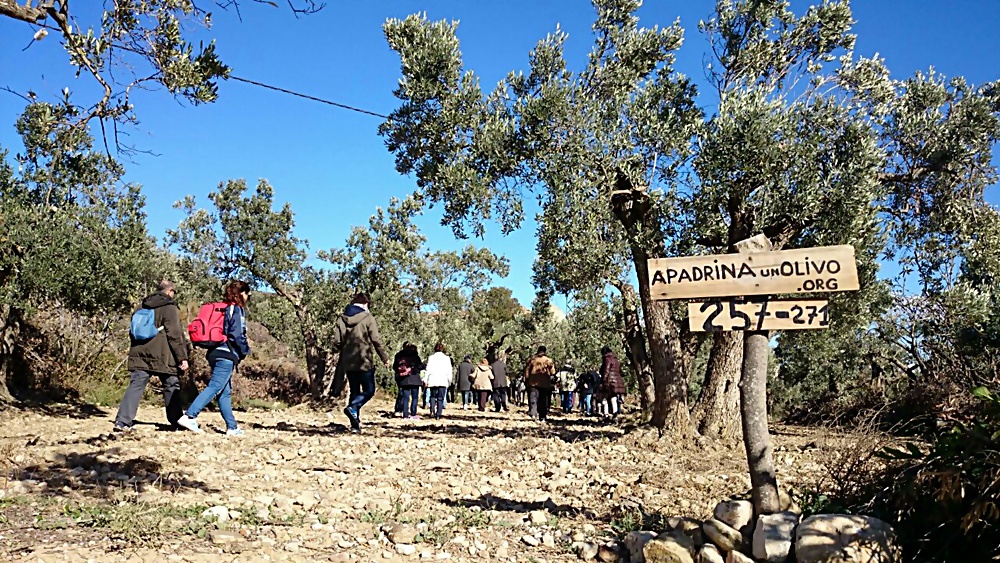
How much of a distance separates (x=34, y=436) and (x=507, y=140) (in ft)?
21.8

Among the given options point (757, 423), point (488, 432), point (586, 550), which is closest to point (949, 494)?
point (757, 423)

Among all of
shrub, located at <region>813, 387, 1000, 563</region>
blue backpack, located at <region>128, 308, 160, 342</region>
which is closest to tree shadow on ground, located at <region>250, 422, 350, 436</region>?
blue backpack, located at <region>128, 308, 160, 342</region>

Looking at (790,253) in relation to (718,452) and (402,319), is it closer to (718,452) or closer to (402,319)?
(718,452)

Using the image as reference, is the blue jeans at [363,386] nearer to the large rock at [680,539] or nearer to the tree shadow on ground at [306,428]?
the tree shadow on ground at [306,428]

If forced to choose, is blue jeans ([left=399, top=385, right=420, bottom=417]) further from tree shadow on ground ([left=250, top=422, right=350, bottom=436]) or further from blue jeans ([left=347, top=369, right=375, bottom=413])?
blue jeans ([left=347, top=369, right=375, bottom=413])

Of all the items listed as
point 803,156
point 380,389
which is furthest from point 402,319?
point 803,156

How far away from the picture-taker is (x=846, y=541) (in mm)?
4031

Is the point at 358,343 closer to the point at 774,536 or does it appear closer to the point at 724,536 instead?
the point at 724,536

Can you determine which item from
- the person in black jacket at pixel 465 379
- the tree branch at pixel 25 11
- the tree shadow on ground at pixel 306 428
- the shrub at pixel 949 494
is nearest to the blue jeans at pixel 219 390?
the tree shadow on ground at pixel 306 428

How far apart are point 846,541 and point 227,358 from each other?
24.2 ft

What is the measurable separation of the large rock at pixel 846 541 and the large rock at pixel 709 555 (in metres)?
0.52

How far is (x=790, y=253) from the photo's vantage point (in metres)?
5.07

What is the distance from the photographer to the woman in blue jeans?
887 cm

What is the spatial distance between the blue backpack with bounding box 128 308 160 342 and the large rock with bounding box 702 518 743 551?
706cm
